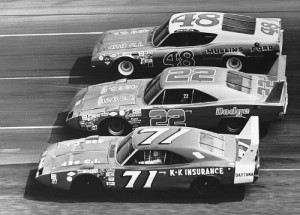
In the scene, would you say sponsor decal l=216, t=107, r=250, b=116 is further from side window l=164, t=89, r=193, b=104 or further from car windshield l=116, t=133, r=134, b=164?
car windshield l=116, t=133, r=134, b=164

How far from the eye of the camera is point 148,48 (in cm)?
1972

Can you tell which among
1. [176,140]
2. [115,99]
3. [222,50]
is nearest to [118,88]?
[115,99]

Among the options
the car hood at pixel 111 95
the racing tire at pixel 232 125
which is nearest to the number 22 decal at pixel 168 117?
the car hood at pixel 111 95

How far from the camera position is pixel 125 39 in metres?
20.4

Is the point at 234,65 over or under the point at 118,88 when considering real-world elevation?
over

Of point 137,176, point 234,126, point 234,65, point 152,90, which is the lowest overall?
point 137,176

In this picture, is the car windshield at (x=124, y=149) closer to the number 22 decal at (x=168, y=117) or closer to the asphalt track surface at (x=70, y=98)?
the asphalt track surface at (x=70, y=98)

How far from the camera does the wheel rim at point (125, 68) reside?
20.0 metres

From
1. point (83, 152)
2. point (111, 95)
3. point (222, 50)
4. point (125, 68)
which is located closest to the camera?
point (83, 152)

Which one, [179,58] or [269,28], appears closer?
[179,58]

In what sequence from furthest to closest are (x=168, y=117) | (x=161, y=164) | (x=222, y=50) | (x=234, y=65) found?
(x=234, y=65), (x=222, y=50), (x=168, y=117), (x=161, y=164)

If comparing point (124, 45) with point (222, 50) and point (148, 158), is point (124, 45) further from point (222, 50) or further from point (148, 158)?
point (148, 158)

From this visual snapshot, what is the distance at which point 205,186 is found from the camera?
14203 mm

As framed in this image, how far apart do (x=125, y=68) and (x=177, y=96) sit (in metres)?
3.78
